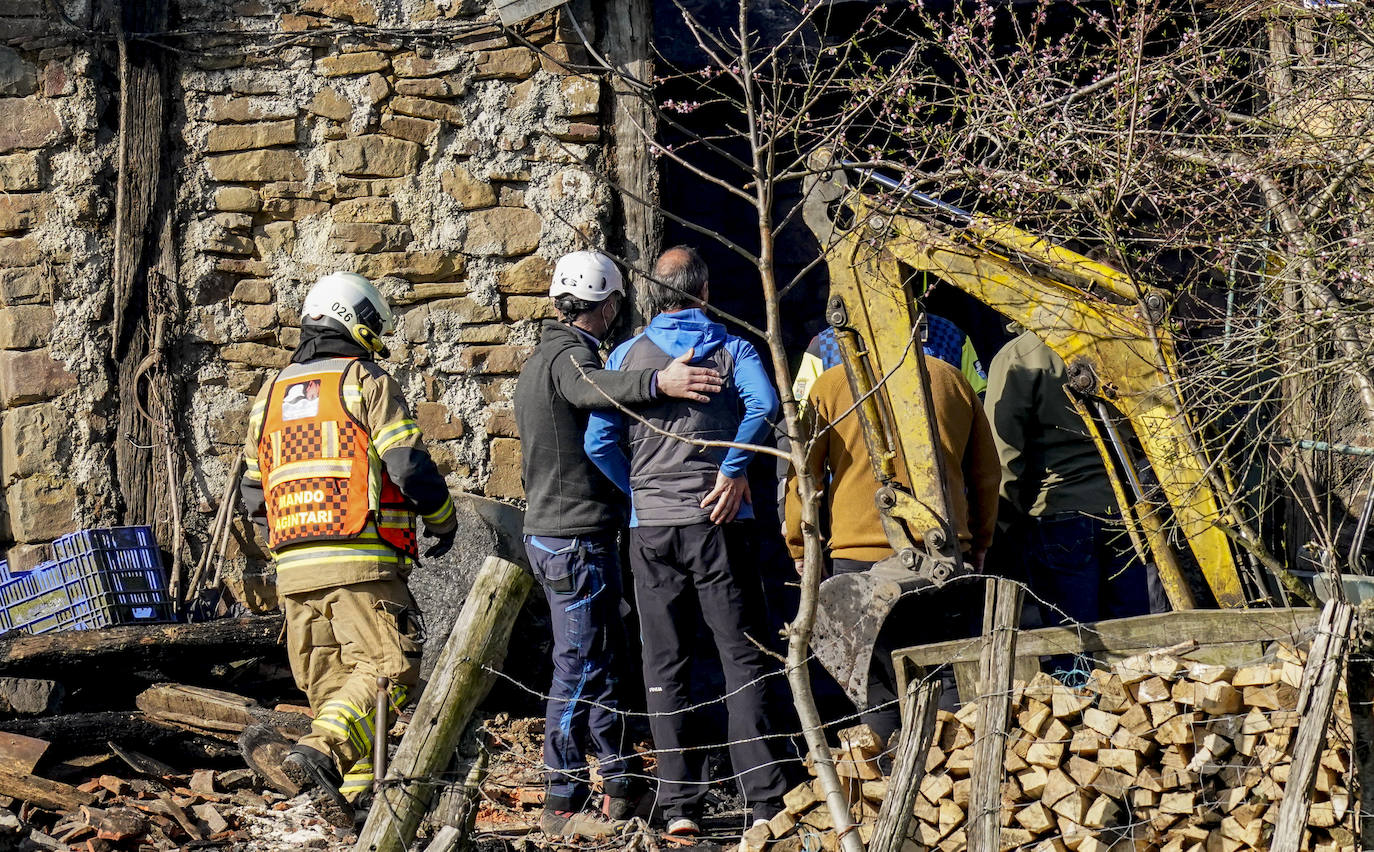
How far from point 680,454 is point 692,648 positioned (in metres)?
0.71

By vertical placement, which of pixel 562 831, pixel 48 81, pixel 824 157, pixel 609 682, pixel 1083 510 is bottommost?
pixel 562 831

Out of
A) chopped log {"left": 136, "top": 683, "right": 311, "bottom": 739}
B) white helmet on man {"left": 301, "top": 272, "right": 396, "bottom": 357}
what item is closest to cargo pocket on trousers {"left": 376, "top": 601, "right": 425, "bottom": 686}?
chopped log {"left": 136, "top": 683, "right": 311, "bottom": 739}

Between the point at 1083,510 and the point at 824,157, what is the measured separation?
67.0 inches

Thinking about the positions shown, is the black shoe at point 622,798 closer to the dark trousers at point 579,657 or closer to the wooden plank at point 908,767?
the dark trousers at point 579,657

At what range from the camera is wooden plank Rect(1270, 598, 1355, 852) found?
3.43 m

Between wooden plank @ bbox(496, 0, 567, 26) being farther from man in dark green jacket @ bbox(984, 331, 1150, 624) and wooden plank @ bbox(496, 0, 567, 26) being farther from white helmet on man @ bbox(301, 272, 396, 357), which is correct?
man in dark green jacket @ bbox(984, 331, 1150, 624)

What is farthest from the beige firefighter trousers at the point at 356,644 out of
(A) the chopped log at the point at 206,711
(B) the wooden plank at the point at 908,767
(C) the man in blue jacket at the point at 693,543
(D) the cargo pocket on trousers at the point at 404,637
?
(B) the wooden plank at the point at 908,767

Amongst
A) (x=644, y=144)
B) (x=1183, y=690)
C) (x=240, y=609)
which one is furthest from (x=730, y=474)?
(x=240, y=609)

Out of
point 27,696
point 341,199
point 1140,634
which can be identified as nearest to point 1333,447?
point 1140,634

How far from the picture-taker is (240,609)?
650 centimetres

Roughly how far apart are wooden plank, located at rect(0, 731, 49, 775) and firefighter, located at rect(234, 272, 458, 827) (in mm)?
967

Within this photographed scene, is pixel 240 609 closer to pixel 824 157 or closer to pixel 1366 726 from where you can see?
pixel 824 157

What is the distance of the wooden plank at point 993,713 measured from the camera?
3.60 m

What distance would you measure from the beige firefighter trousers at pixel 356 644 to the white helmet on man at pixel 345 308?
92cm
